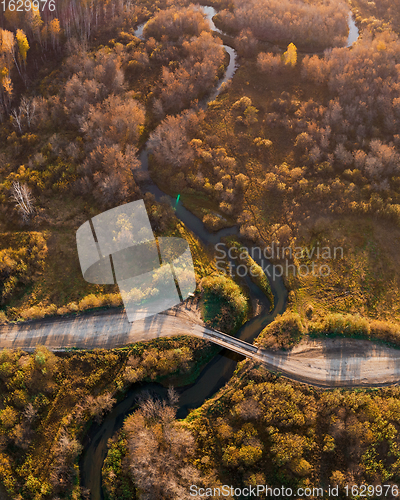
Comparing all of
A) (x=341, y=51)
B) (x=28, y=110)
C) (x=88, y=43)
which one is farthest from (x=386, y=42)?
(x=28, y=110)

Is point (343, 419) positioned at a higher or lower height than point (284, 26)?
lower

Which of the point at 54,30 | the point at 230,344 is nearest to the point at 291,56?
the point at 54,30

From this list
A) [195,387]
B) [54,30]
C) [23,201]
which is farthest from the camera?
[54,30]

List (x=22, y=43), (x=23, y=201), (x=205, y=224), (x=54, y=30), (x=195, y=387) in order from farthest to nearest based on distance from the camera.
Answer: (x=54, y=30) < (x=22, y=43) < (x=205, y=224) < (x=23, y=201) < (x=195, y=387)

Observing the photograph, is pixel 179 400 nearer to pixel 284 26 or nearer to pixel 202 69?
pixel 202 69

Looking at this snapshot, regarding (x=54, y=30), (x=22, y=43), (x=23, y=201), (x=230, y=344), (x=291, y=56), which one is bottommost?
(x=230, y=344)

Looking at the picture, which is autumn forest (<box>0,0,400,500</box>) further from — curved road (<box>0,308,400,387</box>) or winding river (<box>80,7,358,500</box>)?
curved road (<box>0,308,400,387</box>)

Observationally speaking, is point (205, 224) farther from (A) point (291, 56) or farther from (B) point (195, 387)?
(A) point (291, 56)
